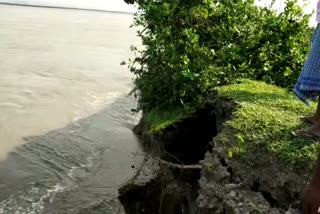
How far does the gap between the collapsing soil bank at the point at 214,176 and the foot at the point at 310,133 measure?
0.32m

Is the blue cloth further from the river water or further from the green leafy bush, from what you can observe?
the river water

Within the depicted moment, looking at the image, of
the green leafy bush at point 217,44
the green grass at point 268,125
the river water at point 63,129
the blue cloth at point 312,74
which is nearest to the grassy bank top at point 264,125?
the green grass at point 268,125

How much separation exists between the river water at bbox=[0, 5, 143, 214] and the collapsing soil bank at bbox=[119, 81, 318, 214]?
4.99ft

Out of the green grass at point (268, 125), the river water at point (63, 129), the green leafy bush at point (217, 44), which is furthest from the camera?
the river water at point (63, 129)

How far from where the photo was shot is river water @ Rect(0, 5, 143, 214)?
19.6 feet

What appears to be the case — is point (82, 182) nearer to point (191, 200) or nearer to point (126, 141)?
point (126, 141)

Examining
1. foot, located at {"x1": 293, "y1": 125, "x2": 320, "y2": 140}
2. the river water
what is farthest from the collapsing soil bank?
the river water

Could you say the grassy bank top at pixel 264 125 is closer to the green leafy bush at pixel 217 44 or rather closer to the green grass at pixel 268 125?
the green grass at pixel 268 125

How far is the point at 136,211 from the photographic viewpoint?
4.57m

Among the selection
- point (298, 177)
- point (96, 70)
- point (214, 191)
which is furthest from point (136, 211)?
point (96, 70)

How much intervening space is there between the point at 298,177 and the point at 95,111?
7405 mm

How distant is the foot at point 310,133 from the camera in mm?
3133

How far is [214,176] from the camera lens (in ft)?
10.3

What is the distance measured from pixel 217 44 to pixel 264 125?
206cm
